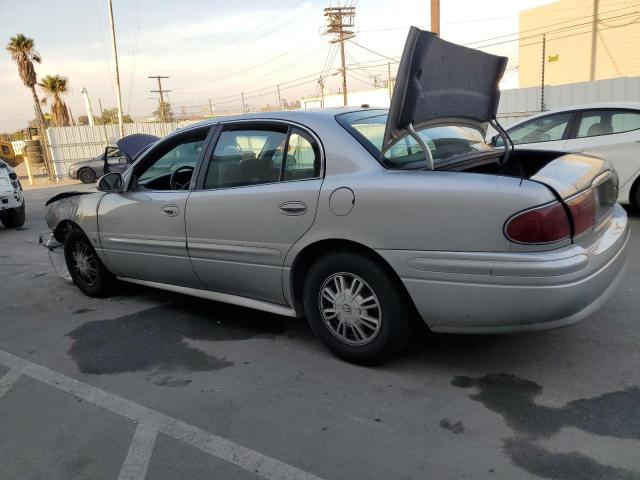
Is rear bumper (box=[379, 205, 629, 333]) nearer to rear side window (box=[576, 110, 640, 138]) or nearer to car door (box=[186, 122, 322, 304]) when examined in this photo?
car door (box=[186, 122, 322, 304])

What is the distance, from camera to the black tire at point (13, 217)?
33.7 ft

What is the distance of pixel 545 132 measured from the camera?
7.38 m

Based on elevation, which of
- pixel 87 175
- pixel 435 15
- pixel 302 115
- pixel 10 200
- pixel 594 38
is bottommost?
pixel 87 175

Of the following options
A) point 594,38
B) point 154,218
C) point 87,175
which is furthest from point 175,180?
point 594,38

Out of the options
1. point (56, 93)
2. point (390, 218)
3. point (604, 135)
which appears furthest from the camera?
point (56, 93)

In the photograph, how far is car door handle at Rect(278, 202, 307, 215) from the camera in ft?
10.8

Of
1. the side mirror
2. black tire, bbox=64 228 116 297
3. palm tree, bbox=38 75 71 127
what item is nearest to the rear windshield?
the side mirror

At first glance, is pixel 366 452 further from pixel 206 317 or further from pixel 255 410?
pixel 206 317

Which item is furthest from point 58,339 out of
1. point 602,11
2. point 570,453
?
point 602,11

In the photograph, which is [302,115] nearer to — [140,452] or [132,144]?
[140,452]

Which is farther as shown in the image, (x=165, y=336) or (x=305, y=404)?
(x=165, y=336)

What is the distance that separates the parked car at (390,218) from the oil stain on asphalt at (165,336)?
1.00ft

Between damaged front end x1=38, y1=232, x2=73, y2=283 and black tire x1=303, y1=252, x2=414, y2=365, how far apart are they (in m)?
3.44

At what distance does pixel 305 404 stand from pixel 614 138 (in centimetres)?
585
